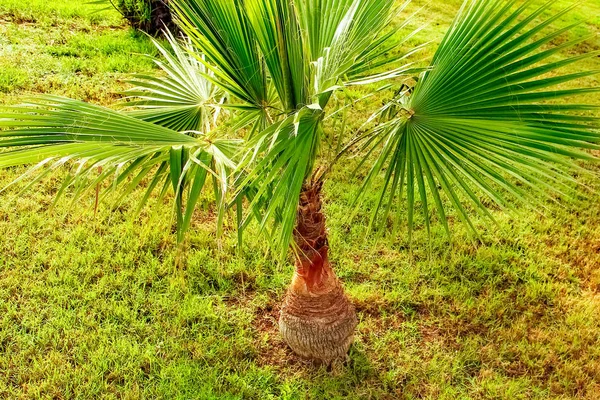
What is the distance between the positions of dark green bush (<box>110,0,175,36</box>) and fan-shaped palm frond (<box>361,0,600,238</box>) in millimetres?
4751

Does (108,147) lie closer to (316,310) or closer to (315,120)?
(315,120)

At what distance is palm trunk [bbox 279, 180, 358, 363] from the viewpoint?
244 centimetres

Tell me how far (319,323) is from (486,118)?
4.15 feet

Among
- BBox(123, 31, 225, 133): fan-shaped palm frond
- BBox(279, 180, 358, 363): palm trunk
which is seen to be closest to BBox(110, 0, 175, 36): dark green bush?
BBox(123, 31, 225, 133): fan-shaped palm frond

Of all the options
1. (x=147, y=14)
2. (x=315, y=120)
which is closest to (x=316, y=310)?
(x=315, y=120)

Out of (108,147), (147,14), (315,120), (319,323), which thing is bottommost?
(319,323)

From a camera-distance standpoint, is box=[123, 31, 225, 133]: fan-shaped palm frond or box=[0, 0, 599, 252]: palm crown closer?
box=[0, 0, 599, 252]: palm crown

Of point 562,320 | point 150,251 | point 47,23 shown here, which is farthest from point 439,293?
point 47,23

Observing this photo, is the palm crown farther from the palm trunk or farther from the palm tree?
the palm trunk

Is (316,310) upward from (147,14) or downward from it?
downward

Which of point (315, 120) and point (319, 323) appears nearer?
point (315, 120)

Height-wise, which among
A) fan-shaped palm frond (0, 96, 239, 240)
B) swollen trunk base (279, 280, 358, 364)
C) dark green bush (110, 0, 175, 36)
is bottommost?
swollen trunk base (279, 280, 358, 364)

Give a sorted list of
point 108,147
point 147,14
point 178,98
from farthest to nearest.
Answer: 1. point 147,14
2. point 178,98
3. point 108,147

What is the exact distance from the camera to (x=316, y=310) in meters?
2.58
